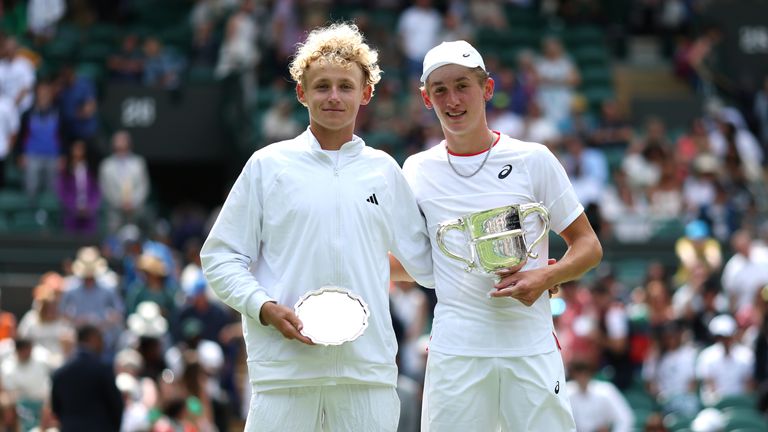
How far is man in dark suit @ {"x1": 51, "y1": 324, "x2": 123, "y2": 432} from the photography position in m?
9.70

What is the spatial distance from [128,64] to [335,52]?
1360cm

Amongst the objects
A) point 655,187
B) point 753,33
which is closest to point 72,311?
point 655,187

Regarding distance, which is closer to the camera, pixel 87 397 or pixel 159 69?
pixel 87 397

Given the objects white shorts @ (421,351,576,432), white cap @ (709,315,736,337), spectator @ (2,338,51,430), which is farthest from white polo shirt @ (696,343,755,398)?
white shorts @ (421,351,576,432)

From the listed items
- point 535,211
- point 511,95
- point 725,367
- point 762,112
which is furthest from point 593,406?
point 762,112

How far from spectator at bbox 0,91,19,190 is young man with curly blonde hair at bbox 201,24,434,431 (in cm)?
1189

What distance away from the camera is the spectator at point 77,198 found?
15984mm

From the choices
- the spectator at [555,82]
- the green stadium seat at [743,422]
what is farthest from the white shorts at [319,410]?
the spectator at [555,82]

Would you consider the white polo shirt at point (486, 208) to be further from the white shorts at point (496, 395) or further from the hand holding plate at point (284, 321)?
the hand holding plate at point (284, 321)

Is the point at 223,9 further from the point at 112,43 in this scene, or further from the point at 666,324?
the point at 666,324

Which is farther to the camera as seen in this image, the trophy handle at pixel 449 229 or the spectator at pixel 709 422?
the spectator at pixel 709 422

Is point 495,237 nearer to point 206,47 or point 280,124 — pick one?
point 280,124

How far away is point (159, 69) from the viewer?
60.5 ft

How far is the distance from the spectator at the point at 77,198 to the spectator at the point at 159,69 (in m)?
2.45
